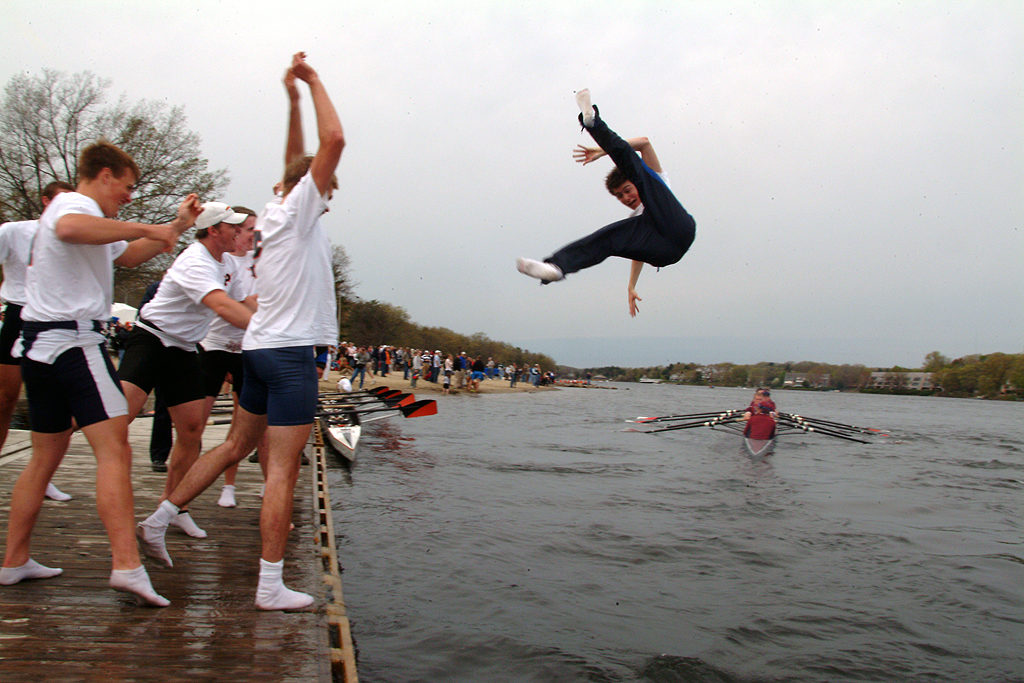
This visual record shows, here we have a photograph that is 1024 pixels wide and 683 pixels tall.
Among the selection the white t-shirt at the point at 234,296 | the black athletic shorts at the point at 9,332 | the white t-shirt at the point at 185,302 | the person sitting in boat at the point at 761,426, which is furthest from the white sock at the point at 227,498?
the person sitting in boat at the point at 761,426

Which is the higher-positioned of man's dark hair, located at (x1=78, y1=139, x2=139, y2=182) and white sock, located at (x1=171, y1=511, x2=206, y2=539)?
man's dark hair, located at (x1=78, y1=139, x2=139, y2=182)

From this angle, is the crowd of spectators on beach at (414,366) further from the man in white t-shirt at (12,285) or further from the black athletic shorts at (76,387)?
the black athletic shorts at (76,387)

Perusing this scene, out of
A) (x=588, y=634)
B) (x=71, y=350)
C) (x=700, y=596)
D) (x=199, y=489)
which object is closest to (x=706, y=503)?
(x=700, y=596)

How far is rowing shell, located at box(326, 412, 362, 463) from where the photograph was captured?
13.8m

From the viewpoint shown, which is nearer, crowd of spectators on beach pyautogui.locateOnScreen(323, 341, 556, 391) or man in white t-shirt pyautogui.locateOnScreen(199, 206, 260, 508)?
man in white t-shirt pyautogui.locateOnScreen(199, 206, 260, 508)

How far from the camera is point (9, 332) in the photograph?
4348mm

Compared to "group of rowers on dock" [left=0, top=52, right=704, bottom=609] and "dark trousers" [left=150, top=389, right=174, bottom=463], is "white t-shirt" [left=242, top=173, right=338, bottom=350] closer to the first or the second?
"group of rowers on dock" [left=0, top=52, right=704, bottom=609]

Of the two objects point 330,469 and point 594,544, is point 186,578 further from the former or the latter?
point 330,469

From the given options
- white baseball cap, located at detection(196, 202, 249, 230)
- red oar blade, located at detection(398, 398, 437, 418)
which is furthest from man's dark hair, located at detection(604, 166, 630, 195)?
red oar blade, located at detection(398, 398, 437, 418)

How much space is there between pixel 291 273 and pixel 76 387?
1.09 meters

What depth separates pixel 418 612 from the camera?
20.5 ft

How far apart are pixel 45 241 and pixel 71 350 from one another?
1.69 feet

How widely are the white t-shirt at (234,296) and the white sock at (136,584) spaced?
1858 millimetres

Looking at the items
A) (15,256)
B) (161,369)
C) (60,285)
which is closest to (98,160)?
(60,285)
